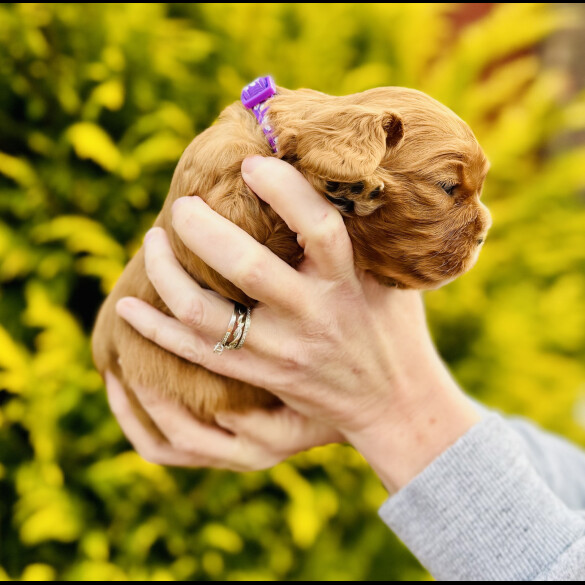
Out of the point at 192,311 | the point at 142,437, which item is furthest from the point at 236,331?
the point at 142,437

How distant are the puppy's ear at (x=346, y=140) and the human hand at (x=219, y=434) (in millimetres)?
706

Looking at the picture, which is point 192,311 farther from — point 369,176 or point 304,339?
point 369,176

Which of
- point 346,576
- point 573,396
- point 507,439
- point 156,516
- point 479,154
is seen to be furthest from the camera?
point 573,396

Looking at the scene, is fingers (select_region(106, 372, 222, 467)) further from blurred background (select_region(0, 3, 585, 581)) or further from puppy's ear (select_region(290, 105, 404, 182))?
puppy's ear (select_region(290, 105, 404, 182))

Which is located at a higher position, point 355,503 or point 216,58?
point 216,58

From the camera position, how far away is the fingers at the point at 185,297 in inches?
44.3

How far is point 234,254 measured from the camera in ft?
3.43

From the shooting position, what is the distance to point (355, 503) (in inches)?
109

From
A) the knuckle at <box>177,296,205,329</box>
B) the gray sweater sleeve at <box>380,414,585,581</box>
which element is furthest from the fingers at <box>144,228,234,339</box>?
the gray sweater sleeve at <box>380,414,585,581</box>

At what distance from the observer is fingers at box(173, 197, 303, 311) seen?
3.43ft

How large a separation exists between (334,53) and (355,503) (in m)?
2.31

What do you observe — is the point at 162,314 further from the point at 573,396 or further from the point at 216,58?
the point at 573,396

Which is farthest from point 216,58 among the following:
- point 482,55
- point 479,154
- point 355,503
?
point 355,503

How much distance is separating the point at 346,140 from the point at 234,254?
286 mm
